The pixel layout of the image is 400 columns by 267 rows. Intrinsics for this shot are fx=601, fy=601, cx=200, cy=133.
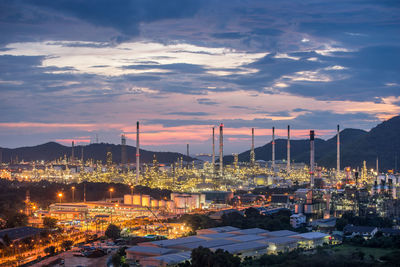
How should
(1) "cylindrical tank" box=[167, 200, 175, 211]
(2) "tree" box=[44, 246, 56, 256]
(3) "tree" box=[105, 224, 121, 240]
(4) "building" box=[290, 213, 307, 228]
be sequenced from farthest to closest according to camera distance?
(1) "cylindrical tank" box=[167, 200, 175, 211] → (4) "building" box=[290, 213, 307, 228] → (3) "tree" box=[105, 224, 121, 240] → (2) "tree" box=[44, 246, 56, 256]

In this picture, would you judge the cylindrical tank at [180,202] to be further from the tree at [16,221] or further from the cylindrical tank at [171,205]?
the tree at [16,221]

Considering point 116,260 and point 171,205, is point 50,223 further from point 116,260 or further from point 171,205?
point 171,205

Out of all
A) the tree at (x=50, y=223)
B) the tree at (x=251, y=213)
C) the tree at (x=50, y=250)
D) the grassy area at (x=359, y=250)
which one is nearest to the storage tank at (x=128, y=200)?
the tree at (x=251, y=213)

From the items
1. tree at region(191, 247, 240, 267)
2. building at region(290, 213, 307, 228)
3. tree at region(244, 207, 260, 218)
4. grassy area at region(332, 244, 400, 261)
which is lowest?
grassy area at region(332, 244, 400, 261)

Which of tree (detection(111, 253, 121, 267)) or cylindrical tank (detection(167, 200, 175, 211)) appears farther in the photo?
cylindrical tank (detection(167, 200, 175, 211))

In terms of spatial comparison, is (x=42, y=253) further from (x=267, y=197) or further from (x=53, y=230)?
(x=267, y=197)

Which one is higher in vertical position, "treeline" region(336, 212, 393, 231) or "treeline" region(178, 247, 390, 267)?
"treeline" region(178, 247, 390, 267)

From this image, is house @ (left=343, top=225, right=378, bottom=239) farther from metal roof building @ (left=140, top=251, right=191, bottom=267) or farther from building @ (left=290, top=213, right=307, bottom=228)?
metal roof building @ (left=140, top=251, right=191, bottom=267)

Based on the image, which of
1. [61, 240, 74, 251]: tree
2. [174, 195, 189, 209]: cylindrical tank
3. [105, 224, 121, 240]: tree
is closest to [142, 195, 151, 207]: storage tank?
[174, 195, 189, 209]: cylindrical tank

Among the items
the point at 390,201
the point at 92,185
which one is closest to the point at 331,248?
the point at 390,201
